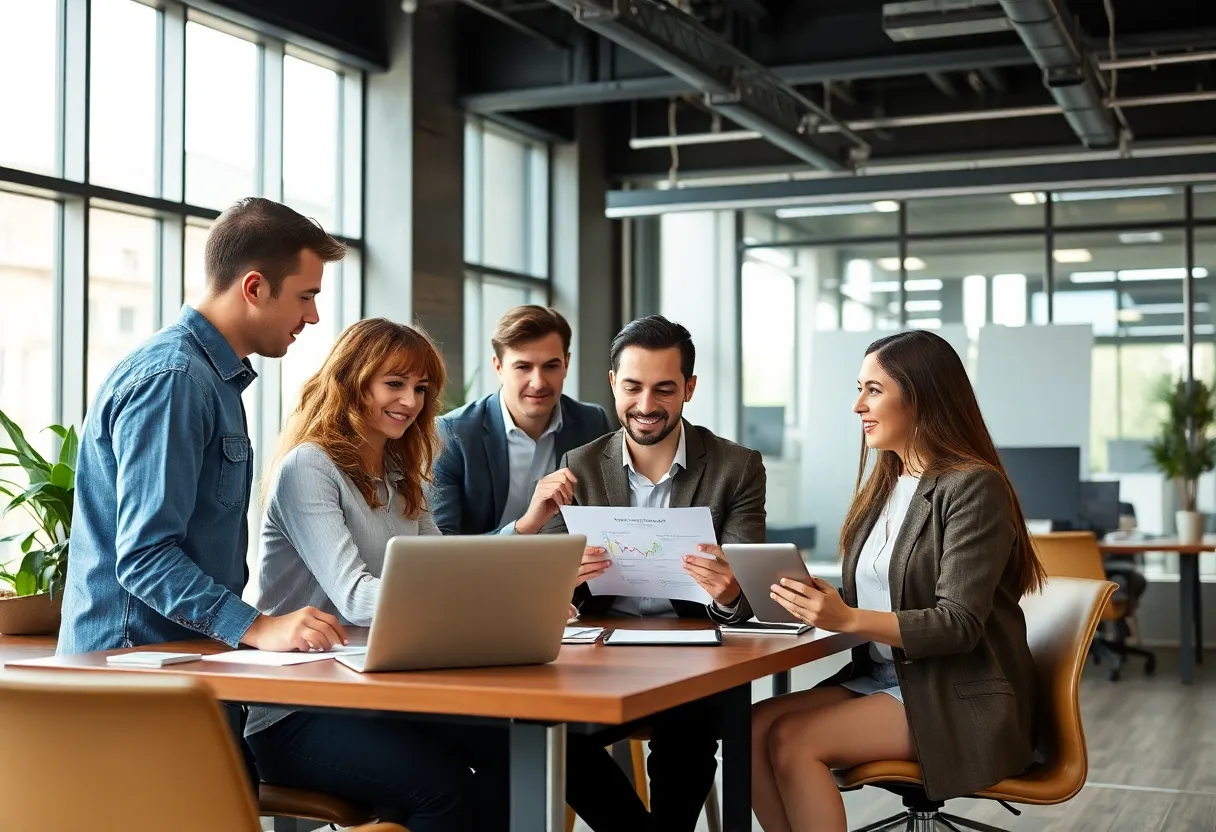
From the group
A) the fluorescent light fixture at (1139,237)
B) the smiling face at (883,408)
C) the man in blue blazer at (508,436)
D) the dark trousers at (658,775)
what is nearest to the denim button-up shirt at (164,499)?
the dark trousers at (658,775)

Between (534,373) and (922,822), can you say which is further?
(534,373)

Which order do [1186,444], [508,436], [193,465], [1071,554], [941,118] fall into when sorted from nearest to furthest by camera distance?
[193,465], [508,436], [1071,554], [1186,444], [941,118]

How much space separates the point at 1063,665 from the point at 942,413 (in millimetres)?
601

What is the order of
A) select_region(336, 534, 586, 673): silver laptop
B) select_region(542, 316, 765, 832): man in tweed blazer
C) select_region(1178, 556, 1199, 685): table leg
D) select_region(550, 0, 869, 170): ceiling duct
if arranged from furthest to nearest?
select_region(1178, 556, 1199, 685): table leg < select_region(550, 0, 869, 170): ceiling duct < select_region(542, 316, 765, 832): man in tweed blazer < select_region(336, 534, 586, 673): silver laptop

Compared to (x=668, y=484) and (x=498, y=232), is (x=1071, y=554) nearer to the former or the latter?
(x=668, y=484)

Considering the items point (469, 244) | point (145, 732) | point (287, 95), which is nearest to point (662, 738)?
point (145, 732)

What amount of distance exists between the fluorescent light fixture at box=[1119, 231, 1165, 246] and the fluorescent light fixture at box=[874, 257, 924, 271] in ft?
4.76

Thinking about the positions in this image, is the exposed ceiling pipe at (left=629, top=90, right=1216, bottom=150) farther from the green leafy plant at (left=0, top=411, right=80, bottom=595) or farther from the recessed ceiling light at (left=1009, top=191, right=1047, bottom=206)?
the green leafy plant at (left=0, top=411, right=80, bottom=595)

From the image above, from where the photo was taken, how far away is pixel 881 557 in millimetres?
2918

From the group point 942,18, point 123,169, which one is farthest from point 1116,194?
point 123,169

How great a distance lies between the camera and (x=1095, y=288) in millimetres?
10125

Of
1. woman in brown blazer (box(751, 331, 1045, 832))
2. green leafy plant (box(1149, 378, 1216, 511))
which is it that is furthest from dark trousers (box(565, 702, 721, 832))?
green leafy plant (box(1149, 378, 1216, 511))

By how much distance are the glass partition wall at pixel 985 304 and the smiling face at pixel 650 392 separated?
662 cm

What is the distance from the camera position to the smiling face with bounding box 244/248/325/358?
253cm
